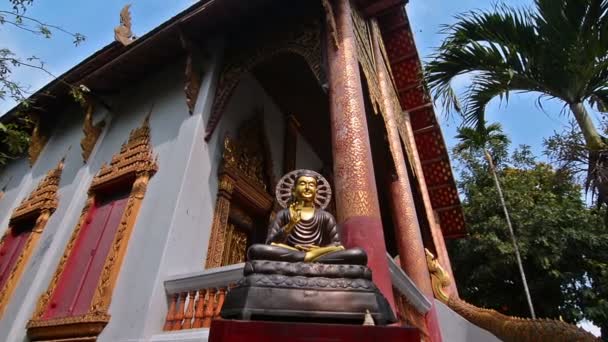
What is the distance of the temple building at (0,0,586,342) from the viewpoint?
3.25 meters

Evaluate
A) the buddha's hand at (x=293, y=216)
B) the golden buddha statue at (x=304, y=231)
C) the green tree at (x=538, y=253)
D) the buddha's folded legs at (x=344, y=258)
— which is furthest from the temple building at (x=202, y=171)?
the green tree at (x=538, y=253)

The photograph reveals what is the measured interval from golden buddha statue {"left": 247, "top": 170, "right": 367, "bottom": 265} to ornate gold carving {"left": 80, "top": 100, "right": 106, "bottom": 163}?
474 centimetres

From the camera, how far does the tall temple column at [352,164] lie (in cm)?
250

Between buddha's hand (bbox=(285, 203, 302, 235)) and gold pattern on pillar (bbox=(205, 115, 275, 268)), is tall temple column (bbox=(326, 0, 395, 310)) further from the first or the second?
gold pattern on pillar (bbox=(205, 115, 275, 268))

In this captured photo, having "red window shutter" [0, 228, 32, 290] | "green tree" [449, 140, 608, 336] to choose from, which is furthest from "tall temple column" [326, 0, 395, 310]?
"green tree" [449, 140, 608, 336]

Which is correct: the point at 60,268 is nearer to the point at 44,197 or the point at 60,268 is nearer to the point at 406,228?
the point at 44,197

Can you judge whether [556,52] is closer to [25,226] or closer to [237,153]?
[237,153]

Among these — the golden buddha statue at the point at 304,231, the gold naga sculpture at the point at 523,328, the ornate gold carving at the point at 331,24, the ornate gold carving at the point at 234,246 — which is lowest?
the gold naga sculpture at the point at 523,328

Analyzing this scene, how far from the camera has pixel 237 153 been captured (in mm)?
5074

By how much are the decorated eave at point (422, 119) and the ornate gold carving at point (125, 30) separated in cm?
474

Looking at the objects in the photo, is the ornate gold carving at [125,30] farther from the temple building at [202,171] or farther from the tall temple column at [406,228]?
the tall temple column at [406,228]

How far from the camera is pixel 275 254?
175 cm

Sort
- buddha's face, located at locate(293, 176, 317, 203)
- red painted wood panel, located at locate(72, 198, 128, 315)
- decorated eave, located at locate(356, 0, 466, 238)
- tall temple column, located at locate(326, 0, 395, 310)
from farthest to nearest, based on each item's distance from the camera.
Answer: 1. decorated eave, located at locate(356, 0, 466, 238)
2. red painted wood panel, located at locate(72, 198, 128, 315)
3. tall temple column, located at locate(326, 0, 395, 310)
4. buddha's face, located at locate(293, 176, 317, 203)

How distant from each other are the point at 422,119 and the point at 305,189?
6.22 meters
